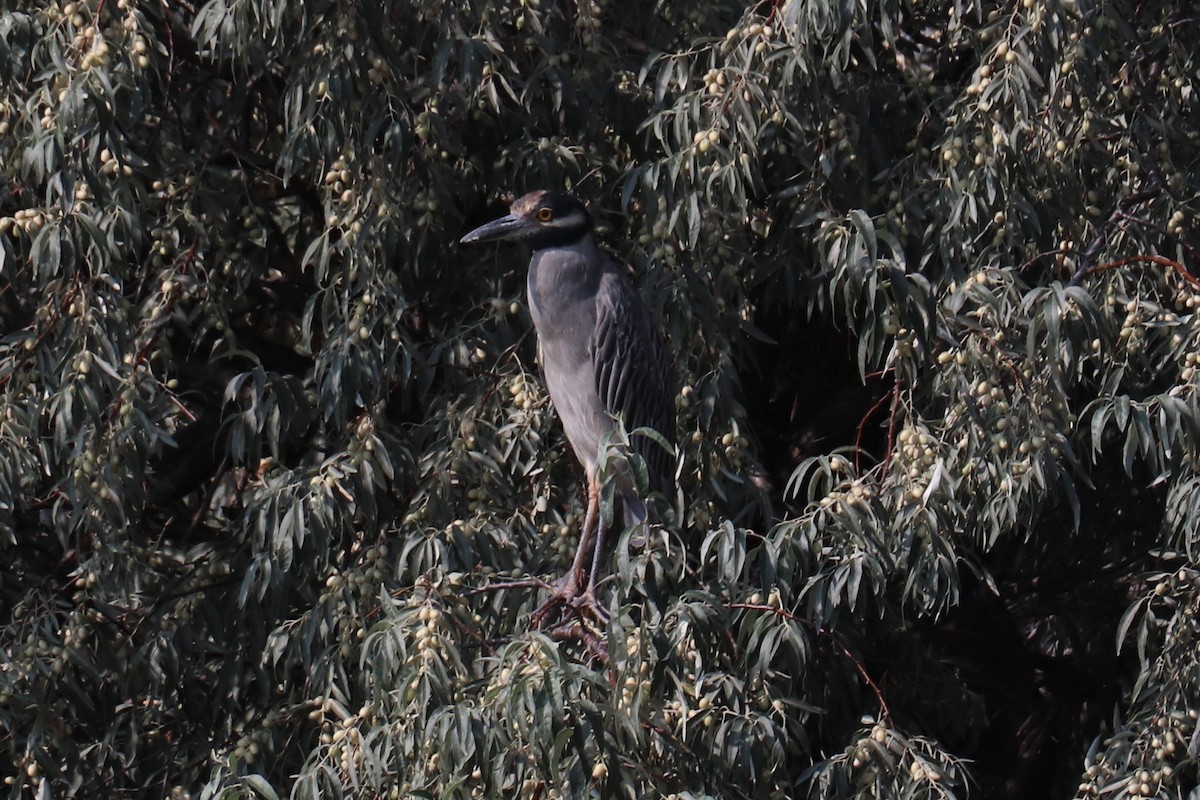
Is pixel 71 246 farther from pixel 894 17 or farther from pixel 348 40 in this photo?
pixel 894 17

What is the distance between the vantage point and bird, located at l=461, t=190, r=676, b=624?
3.82m

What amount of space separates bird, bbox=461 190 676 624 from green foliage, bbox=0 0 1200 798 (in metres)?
0.10

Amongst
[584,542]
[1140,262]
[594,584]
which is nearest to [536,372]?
[584,542]

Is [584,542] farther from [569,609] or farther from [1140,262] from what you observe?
[1140,262]

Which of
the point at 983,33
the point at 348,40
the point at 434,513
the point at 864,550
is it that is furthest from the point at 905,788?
the point at 348,40

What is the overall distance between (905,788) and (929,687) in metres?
1.17

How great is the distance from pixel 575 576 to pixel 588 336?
1066 millimetres

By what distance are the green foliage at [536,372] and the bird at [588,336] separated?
3.8 inches

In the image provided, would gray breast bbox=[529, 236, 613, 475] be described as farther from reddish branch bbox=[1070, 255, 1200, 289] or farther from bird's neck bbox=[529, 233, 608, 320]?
reddish branch bbox=[1070, 255, 1200, 289]

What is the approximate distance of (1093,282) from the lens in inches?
134

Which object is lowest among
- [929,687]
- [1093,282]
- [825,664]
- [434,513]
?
[929,687]

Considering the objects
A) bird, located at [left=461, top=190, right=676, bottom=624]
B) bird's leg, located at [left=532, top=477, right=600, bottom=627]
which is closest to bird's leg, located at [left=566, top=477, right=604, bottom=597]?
bird's leg, located at [left=532, top=477, right=600, bottom=627]

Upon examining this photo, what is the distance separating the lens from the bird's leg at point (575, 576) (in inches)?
123

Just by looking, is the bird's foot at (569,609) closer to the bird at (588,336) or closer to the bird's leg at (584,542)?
the bird's leg at (584,542)
